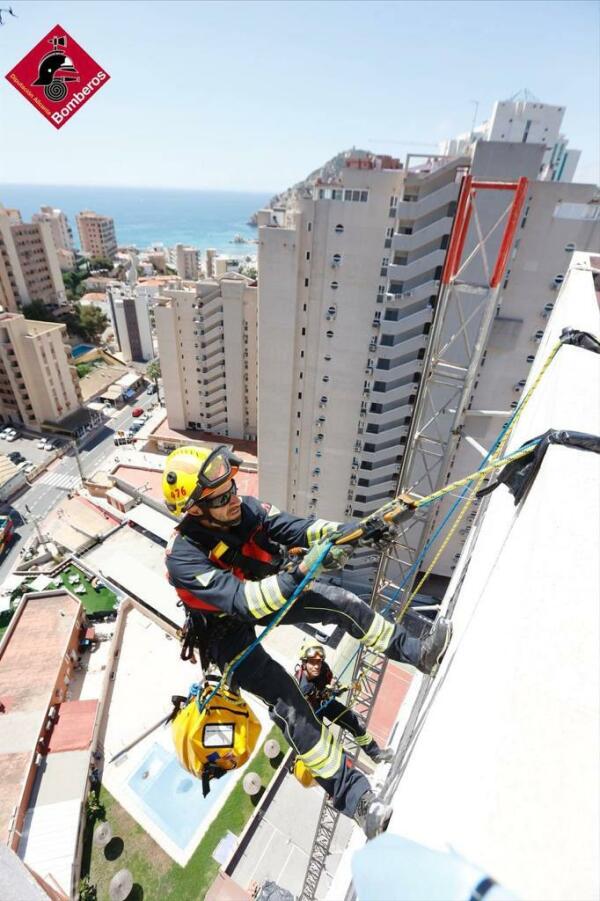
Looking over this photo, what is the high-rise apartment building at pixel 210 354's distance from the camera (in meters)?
29.7

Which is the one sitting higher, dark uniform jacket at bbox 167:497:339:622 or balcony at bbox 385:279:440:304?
balcony at bbox 385:279:440:304

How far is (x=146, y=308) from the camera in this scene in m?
48.5

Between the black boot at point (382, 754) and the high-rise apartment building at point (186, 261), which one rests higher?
the black boot at point (382, 754)

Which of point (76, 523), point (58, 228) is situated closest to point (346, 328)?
point (76, 523)

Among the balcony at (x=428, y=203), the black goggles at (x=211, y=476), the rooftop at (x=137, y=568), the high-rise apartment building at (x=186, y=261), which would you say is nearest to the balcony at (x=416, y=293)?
the balcony at (x=428, y=203)

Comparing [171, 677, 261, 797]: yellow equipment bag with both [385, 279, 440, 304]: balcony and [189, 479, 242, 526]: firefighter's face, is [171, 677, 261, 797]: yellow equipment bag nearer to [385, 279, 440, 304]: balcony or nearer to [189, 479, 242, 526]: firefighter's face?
[189, 479, 242, 526]: firefighter's face

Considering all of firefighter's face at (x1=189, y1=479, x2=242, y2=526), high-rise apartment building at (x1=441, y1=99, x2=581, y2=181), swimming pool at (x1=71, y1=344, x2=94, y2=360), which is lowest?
swimming pool at (x1=71, y1=344, x2=94, y2=360)

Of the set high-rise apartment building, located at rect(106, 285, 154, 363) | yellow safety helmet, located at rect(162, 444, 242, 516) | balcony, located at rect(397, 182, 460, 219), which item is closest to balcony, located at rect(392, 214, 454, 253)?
balcony, located at rect(397, 182, 460, 219)

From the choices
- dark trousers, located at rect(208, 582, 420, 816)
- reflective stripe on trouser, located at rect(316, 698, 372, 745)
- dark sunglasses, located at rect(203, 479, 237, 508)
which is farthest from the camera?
reflective stripe on trouser, located at rect(316, 698, 372, 745)

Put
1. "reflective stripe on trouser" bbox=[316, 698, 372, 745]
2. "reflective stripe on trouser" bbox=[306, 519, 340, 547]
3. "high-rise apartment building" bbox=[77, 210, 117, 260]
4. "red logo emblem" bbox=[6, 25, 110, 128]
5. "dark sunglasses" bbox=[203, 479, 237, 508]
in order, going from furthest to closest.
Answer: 1. "high-rise apartment building" bbox=[77, 210, 117, 260]
2. "red logo emblem" bbox=[6, 25, 110, 128]
3. "reflective stripe on trouser" bbox=[316, 698, 372, 745]
4. "reflective stripe on trouser" bbox=[306, 519, 340, 547]
5. "dark sunglasses" bbox=[203, 479, 237, 508]

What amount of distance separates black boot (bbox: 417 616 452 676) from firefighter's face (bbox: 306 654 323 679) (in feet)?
15.1

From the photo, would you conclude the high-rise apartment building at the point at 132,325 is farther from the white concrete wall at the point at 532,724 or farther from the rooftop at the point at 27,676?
the white concrete wall at the point at 532,724

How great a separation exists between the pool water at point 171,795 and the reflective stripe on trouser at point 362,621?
41.5ft

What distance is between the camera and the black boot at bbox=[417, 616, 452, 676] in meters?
3.47
